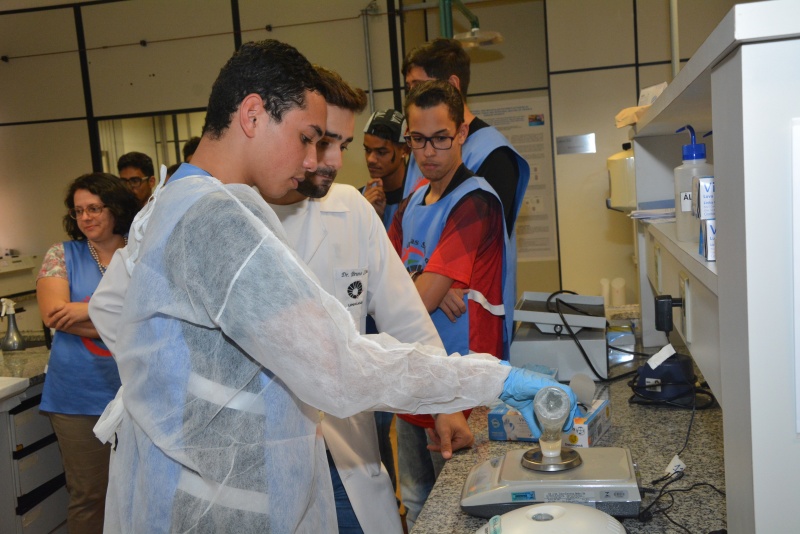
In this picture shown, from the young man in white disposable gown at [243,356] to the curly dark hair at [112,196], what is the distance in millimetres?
1583

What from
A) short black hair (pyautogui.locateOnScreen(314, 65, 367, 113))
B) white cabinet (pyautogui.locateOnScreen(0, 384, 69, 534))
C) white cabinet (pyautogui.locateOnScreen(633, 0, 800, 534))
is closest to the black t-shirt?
short black hair (pyautogui.locateOnScreen(314, 65, 367, 113))

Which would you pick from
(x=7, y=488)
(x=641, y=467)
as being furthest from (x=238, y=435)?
(x=7, y=488)

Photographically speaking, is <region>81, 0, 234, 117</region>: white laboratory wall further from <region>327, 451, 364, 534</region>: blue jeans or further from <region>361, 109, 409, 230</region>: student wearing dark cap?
<region>327, 451, 364, 534</region>: blue jeans

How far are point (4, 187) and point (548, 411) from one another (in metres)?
5.03

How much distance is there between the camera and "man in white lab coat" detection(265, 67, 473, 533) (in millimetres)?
1392

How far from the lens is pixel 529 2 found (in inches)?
197

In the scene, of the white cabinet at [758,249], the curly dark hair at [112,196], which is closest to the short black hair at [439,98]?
the white cabinet at [758,249]

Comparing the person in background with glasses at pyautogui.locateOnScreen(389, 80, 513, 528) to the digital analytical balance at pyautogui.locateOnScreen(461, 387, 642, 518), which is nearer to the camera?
the digital analytical balance at pyautogui.locateOnScreen(461, 387, 642, 518)

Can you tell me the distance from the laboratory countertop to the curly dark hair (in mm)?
1617

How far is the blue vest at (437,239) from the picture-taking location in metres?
1.81

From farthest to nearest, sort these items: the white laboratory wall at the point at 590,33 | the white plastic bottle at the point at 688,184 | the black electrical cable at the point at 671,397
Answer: the white laboratory wall at the point at 590,33 → the black electrical cable at the point at 671,397 → the white plastic bottle at the point at 688,184

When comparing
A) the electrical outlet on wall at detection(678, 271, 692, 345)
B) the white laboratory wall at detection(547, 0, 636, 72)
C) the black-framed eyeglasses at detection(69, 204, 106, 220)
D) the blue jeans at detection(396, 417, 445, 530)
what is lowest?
the blue jeans at detection(396, 417, 445, 530)

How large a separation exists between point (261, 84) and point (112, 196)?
5.76ft

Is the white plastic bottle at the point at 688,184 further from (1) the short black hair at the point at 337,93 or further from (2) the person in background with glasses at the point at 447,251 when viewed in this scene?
(1) the short black hair at the point at 337,93
